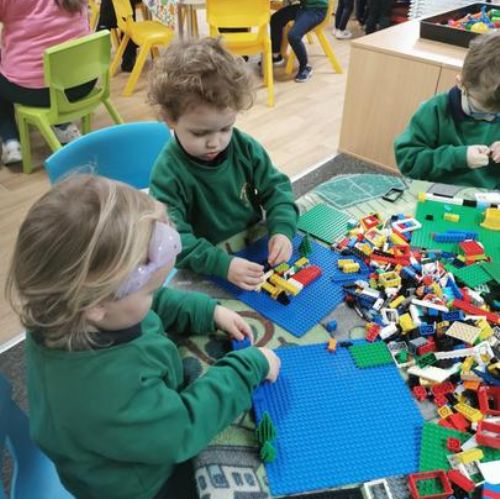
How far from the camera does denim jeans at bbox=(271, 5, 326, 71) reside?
375cm

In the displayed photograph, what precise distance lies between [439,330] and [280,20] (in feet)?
12.4

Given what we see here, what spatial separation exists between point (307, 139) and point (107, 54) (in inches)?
50.3

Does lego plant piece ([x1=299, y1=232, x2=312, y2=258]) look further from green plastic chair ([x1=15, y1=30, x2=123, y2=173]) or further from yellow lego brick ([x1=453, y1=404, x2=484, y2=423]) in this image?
green plastic chair ([x1=15, y1=30, x2=123, y2=173])

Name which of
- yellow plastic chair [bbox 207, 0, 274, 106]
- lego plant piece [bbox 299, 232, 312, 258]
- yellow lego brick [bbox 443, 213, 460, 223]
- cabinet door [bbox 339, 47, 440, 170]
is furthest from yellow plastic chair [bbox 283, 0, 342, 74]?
lego plant piece [bbox 299, 232, 312, 258]

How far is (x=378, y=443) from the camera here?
69 cm

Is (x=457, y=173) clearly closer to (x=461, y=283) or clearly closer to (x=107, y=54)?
(x=461, y=283)

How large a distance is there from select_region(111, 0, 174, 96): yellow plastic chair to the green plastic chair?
877 millimetres

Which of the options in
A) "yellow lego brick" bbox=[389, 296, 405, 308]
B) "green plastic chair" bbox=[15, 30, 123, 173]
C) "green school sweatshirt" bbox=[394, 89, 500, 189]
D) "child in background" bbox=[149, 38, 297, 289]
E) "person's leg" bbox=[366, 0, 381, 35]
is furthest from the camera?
"person's leg" bbox=[366, 0, 381, 35]

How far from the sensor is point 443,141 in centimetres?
155

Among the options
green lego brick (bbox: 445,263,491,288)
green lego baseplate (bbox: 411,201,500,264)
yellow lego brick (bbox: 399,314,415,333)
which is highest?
green lego baseplate (bbox: 411,201,500,264)

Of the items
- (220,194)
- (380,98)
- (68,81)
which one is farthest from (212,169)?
(380,98)

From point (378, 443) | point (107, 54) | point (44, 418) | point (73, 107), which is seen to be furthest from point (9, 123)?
point (378, 443)

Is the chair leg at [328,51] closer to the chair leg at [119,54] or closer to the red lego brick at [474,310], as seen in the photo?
the chair leg at [119,54]

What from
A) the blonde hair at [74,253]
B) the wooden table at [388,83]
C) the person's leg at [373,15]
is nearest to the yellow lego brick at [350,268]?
the blonde hair at [74,253]
